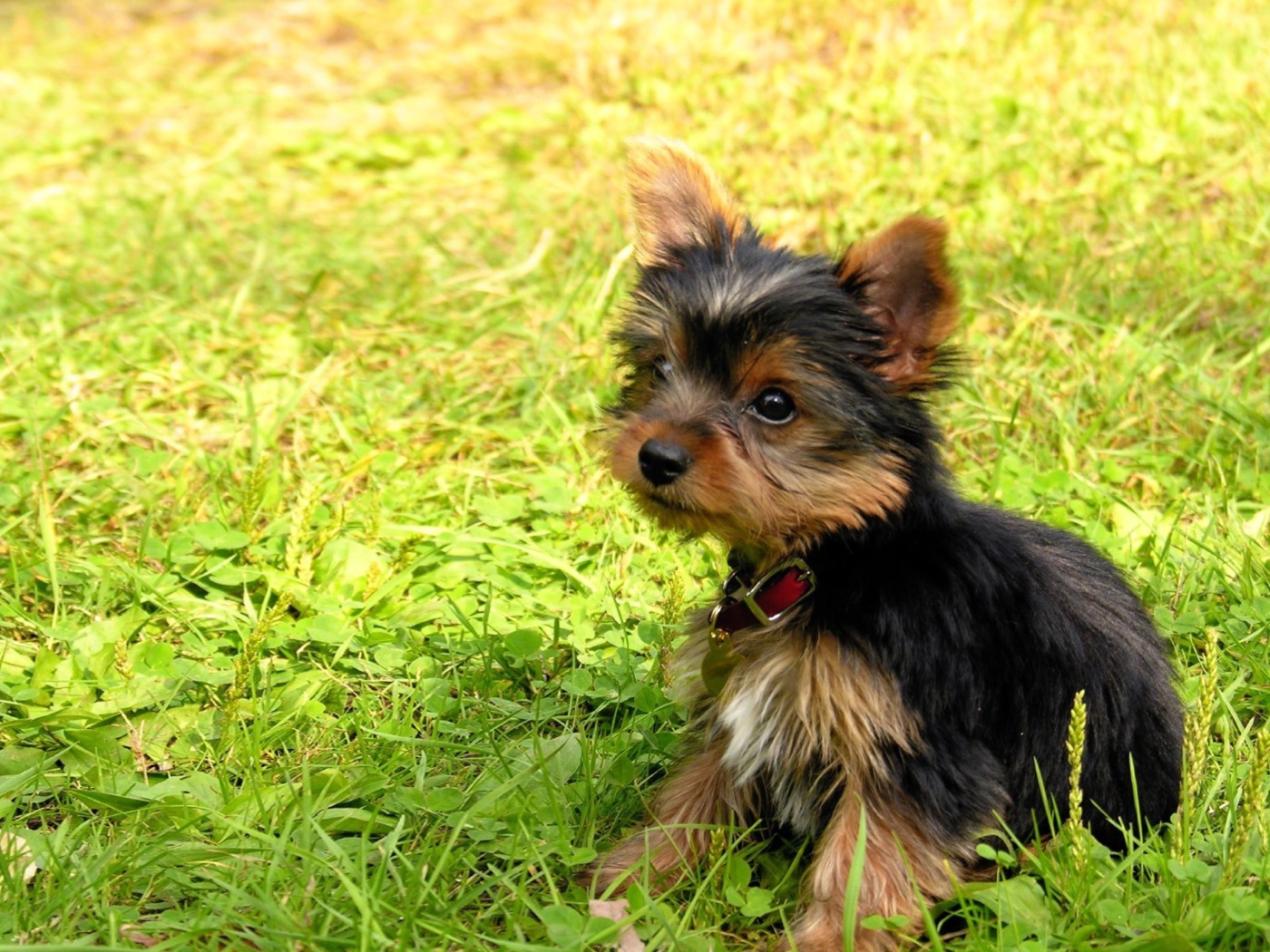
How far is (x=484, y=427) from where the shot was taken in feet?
17.0

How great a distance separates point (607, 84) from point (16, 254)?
322 cm

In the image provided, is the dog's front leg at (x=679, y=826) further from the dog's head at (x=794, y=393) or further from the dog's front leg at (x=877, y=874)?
the dog's head at (x=794, y=393)

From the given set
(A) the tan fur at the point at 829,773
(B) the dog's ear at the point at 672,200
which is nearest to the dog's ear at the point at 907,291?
(B) the dog's ear at the point at 672,200

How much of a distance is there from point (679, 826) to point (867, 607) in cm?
64

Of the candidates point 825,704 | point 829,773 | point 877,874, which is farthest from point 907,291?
point 877,874

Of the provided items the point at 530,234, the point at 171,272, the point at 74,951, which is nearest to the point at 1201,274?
the point at 530,234

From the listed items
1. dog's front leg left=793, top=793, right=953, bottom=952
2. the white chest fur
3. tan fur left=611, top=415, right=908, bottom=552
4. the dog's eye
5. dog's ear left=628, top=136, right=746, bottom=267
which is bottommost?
dog's front leg left=793, top=793, right=953, bottom=952

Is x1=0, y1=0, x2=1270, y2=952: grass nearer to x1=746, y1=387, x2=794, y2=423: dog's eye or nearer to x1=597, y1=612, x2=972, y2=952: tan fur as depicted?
x1=597, y1=612, x2=972, y2=952: tan fur

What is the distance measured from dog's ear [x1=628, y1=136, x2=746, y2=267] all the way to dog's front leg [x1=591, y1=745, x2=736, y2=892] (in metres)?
1.19

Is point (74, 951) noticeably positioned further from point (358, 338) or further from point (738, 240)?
point (358, 338)

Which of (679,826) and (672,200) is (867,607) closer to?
(679,826)

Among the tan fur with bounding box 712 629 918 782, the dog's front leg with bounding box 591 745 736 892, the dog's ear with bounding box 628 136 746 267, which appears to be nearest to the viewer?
the tan fur with bounding box 712 629 918 782

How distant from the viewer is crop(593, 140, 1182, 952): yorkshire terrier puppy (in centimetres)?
→ 286

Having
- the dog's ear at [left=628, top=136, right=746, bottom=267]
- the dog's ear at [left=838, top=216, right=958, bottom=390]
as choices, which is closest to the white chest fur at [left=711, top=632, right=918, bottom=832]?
the dog's ear at [left=838, top=216, right=958, bottom=390]
